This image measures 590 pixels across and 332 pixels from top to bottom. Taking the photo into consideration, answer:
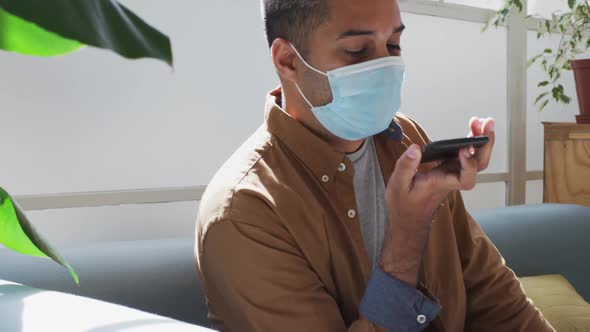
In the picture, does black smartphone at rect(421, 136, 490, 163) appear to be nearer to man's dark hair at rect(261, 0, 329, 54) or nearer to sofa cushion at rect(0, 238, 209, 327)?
man's dark hair at rect(261, 0, 329, 54)

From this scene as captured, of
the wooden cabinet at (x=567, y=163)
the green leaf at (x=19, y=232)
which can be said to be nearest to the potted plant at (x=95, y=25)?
the green leaf at (x=19, y=232)

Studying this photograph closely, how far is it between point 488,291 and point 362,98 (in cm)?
48

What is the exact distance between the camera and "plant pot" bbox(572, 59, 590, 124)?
2.71 m

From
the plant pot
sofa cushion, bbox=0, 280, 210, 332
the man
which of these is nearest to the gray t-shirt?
the man

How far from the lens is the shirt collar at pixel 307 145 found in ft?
4.16

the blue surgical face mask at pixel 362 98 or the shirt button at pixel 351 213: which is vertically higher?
the blue surgical face mask at pixel 362 98

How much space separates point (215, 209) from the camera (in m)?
1.15

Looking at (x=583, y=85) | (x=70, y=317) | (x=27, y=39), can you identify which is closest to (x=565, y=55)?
(x=583, y=85)

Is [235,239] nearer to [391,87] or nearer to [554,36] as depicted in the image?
[391,87]

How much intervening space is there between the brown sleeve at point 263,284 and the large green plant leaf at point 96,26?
2.58 feet

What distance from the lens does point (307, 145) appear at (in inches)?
50.5

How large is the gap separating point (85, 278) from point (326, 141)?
22.2 inches

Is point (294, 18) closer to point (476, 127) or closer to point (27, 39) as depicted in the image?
point (476, 127)

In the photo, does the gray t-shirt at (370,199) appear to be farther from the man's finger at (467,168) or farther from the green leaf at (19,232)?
the green leaf at (19,232)
